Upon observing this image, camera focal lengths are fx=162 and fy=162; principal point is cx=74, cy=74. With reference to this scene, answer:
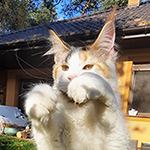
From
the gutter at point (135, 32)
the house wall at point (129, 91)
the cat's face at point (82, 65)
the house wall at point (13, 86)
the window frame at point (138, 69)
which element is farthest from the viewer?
the house wall at point (13, 86)

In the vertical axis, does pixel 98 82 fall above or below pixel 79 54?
below

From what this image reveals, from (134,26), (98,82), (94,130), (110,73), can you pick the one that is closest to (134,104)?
(134,26)

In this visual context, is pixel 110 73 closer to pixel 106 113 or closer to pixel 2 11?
pixel 106 113

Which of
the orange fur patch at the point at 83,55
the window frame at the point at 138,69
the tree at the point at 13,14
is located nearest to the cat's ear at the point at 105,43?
the orange fur patch at the point at 83,55

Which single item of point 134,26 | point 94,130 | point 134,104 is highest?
point 134,26

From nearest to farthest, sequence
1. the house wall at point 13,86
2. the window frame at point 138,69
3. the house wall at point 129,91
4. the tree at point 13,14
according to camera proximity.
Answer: the house wall at point 129,91 < the window frame at point 138,69 < the house wall at point 13,86 < the tree at point 13,14

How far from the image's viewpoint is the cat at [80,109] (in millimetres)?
790

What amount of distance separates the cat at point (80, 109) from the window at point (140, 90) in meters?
2.55

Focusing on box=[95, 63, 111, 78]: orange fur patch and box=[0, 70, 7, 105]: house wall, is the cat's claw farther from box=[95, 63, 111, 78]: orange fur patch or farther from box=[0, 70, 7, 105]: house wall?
box=[0, 70, 7, 105]: house wall

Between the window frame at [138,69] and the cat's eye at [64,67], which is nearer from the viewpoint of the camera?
the cat's eye at [64,67]

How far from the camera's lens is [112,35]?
1372 millimetres

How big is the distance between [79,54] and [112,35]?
32 centimetres

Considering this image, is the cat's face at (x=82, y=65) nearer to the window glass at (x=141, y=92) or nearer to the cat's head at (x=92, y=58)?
the cat's head at (x=92, y=58)

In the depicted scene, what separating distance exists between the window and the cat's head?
2477 mm
